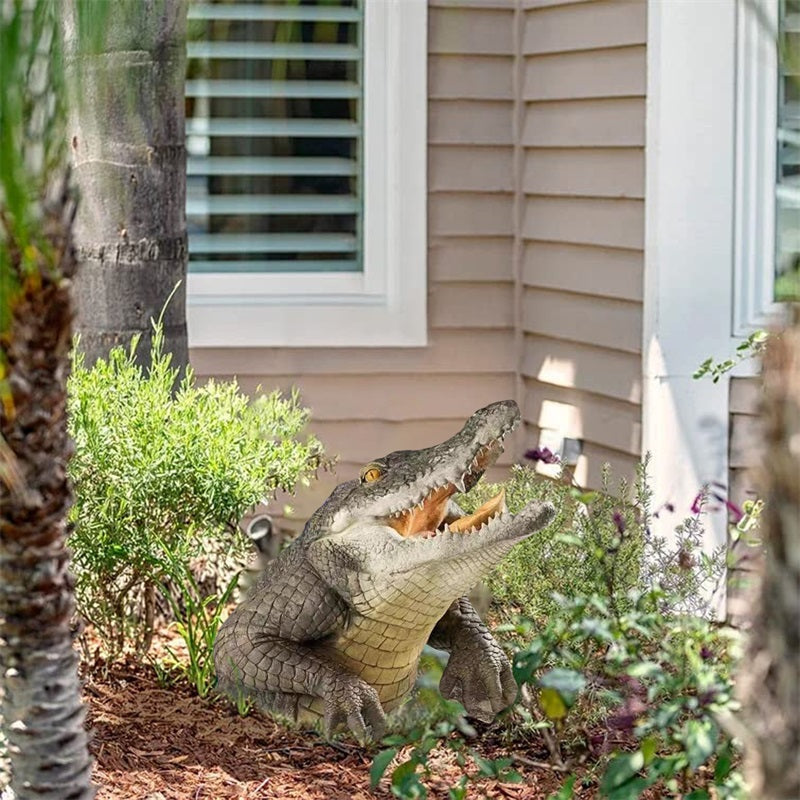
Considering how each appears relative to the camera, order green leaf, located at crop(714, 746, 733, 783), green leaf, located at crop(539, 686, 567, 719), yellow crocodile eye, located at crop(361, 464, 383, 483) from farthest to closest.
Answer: yellow crocodile eye, located at crop(361, 464, 383, 483)
green leaf, located at crop(714, 746, 733, 783)
green leaf, located at crop(539, 686, 567, 719)

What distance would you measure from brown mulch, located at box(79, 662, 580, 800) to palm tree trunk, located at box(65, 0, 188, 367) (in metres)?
1.19

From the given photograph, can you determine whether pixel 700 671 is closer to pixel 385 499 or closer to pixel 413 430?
pixel 385 499

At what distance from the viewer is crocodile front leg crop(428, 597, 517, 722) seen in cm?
404

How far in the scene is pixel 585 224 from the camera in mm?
5711

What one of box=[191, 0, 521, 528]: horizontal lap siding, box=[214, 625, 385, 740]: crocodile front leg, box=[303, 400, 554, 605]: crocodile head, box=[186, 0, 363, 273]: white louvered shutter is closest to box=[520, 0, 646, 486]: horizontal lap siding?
box=[191, 0, 521, 528]: horizontal lap siding

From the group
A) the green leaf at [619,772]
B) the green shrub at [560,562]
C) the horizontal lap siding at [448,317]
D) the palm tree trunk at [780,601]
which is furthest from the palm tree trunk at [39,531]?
the horizontal lap siding at [448,317]

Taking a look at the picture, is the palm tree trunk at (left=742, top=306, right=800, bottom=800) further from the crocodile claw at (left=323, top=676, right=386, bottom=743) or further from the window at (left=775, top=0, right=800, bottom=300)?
the window at (left=775, top=0, right=800, bottom=300)

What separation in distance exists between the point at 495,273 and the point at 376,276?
503 millimetres

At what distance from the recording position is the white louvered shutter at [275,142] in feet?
19.9

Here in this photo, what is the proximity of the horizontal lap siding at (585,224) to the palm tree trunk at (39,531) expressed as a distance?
3.13 m

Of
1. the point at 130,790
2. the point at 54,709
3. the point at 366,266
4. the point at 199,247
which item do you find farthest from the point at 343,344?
the point at 54,709

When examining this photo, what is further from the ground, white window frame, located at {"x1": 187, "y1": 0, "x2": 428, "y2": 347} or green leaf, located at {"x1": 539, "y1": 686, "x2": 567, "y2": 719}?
white window frame, located at {"x1": 187, "y1": 0, "x2": 428, "y2": 347}

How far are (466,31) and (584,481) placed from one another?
189 centimetres

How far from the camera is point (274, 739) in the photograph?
3.87 meters
